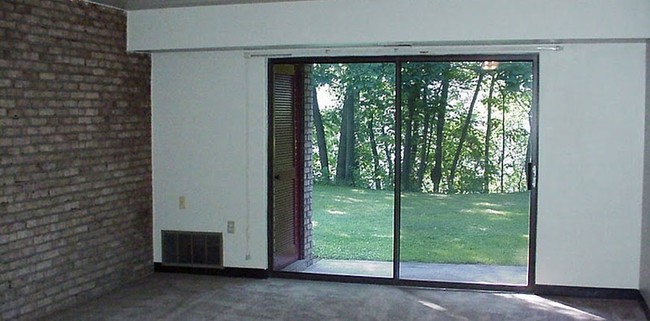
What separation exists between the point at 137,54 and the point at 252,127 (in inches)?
44.9

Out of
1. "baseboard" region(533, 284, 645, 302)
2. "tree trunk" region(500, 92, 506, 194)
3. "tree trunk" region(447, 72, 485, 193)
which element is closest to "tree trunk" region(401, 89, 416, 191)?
"tree trunk" region(447, 72, 485, 193)

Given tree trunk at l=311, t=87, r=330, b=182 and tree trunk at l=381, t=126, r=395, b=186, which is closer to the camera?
tree trunk at l=381, t=126, r=395, b=186

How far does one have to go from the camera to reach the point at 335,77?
6.15 metres

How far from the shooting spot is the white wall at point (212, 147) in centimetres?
624

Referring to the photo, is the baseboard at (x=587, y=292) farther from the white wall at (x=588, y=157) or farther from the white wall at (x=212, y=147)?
the white wall at (x=212, y=147)

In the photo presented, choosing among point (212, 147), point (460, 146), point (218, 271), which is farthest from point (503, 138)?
point (218, 271)

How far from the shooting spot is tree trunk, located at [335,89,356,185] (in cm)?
615

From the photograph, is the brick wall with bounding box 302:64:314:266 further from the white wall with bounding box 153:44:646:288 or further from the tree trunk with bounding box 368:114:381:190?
the tree trunk with bounding box 368:114:381:190

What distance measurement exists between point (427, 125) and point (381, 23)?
0.97m

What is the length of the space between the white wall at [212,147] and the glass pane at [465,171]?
1.24m

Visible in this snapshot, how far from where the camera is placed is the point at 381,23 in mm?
5508

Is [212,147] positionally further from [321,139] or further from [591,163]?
[591,163]

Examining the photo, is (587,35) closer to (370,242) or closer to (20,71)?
(370,242)

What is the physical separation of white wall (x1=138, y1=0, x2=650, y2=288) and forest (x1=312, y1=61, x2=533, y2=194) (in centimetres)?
20
